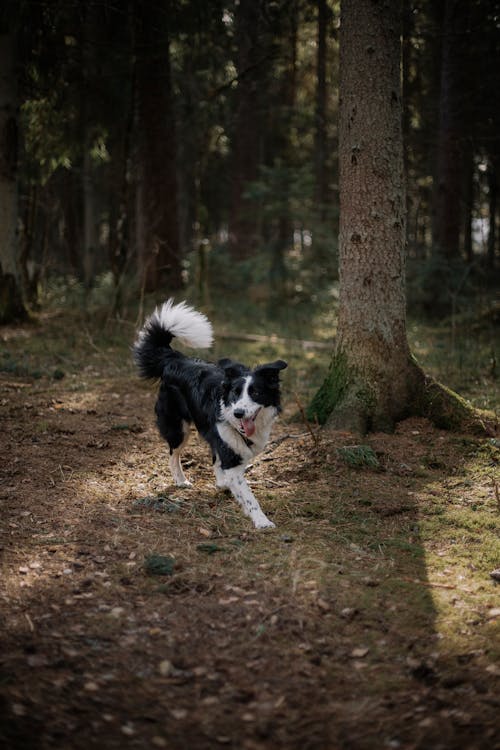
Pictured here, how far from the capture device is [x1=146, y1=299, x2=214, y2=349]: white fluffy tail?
620 centimetres

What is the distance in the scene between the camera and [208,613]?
12.3 ft

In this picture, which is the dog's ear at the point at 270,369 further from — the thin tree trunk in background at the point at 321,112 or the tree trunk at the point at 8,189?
the thin tree trunk in background at the point at 321,112

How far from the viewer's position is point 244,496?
517 cm

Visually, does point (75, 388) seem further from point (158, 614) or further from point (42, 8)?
point (42, 8)

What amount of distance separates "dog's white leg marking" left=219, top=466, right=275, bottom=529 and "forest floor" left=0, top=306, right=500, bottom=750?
0.42ft

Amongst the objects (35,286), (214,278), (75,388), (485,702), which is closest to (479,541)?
(485,702)

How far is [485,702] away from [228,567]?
73.5 inches

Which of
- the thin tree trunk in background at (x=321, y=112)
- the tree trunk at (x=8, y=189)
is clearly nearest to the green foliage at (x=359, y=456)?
the tree trunk at (x=8, y=189)

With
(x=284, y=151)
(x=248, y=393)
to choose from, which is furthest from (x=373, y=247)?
(x=284, y=151)

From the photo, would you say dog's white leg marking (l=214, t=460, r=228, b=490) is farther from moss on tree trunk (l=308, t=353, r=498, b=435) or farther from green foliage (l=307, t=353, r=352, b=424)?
green foliage (l=307, t=353, r=352, b=424)

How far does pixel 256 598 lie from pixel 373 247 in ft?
13.7

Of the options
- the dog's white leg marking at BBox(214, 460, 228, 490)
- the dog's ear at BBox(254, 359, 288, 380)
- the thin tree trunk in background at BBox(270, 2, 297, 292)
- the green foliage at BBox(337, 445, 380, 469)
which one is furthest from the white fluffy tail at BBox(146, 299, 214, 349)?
the thin tree trunk in background at BBox(270, 2, 297, 292)

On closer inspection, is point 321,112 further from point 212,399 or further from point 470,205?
point 212,399

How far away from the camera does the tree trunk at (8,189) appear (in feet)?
38.7
